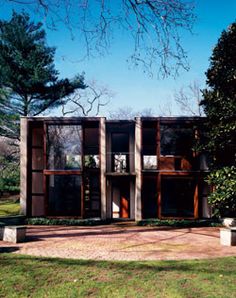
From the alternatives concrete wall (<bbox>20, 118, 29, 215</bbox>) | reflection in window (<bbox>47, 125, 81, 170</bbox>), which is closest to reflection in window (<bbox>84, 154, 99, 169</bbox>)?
reflection in window (<bbox>47, 125, 81, 170</bbox>)

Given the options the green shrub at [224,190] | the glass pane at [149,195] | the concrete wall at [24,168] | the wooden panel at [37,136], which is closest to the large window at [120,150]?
the glass pane at [149,195]

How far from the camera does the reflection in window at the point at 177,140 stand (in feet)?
58.0

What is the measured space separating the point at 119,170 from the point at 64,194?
4.53 m

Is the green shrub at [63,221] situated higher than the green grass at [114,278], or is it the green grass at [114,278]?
Answer: the green grass at [114,278]

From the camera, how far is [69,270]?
7.85 m

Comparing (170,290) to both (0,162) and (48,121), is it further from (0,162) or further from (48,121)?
(0,162)

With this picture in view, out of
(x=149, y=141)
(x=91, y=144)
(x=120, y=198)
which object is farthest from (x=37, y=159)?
(x=149, y=141)

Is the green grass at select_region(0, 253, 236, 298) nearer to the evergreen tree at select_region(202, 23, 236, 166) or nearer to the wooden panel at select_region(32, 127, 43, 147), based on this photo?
the evergreen tree at select_region(202, 23, 236, 166)

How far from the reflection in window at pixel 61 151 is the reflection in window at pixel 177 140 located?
800 centimetres

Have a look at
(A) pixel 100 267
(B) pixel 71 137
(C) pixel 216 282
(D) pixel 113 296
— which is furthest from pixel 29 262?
(B) pixel 71 137

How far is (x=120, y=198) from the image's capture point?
1858 cm

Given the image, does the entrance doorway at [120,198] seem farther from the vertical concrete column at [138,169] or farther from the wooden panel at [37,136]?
the wooden panel at [37,136]

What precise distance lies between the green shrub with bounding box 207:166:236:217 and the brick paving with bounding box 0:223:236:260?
1.36m

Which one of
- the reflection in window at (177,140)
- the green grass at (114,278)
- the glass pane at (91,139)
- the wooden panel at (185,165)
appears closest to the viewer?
the green grass at (114,278)
